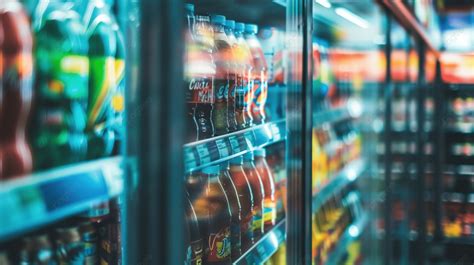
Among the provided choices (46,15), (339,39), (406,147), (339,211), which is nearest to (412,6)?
(339,39)

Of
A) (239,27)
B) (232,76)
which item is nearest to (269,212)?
(232,76)

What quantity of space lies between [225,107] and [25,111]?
0.80m

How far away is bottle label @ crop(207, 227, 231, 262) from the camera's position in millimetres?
1547

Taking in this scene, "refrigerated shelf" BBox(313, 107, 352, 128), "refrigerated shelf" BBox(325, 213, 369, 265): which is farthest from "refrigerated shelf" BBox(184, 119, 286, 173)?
"refrigerated shelf" BBox(325, 213, 369, 265)

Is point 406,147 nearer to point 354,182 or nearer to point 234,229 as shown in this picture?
point 354,182

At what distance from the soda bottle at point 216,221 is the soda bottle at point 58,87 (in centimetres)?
58

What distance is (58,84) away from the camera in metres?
0.96

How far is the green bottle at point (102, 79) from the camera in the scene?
109cm

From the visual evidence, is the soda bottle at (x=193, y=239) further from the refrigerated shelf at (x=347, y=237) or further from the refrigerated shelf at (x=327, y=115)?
the refrigerated shelf at (x=347, y=237)

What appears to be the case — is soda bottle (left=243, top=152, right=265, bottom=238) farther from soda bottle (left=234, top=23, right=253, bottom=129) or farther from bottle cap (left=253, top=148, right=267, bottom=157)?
soda bottle (left=234, top=23, right=253, bottom=129)

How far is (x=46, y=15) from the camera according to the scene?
0.99 metres

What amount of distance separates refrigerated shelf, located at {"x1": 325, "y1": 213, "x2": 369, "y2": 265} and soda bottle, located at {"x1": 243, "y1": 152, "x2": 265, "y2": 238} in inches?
36.9

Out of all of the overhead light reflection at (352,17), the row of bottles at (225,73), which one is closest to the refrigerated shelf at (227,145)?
the row of bottles at (225,73)

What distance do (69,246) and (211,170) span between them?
2.24 feet
